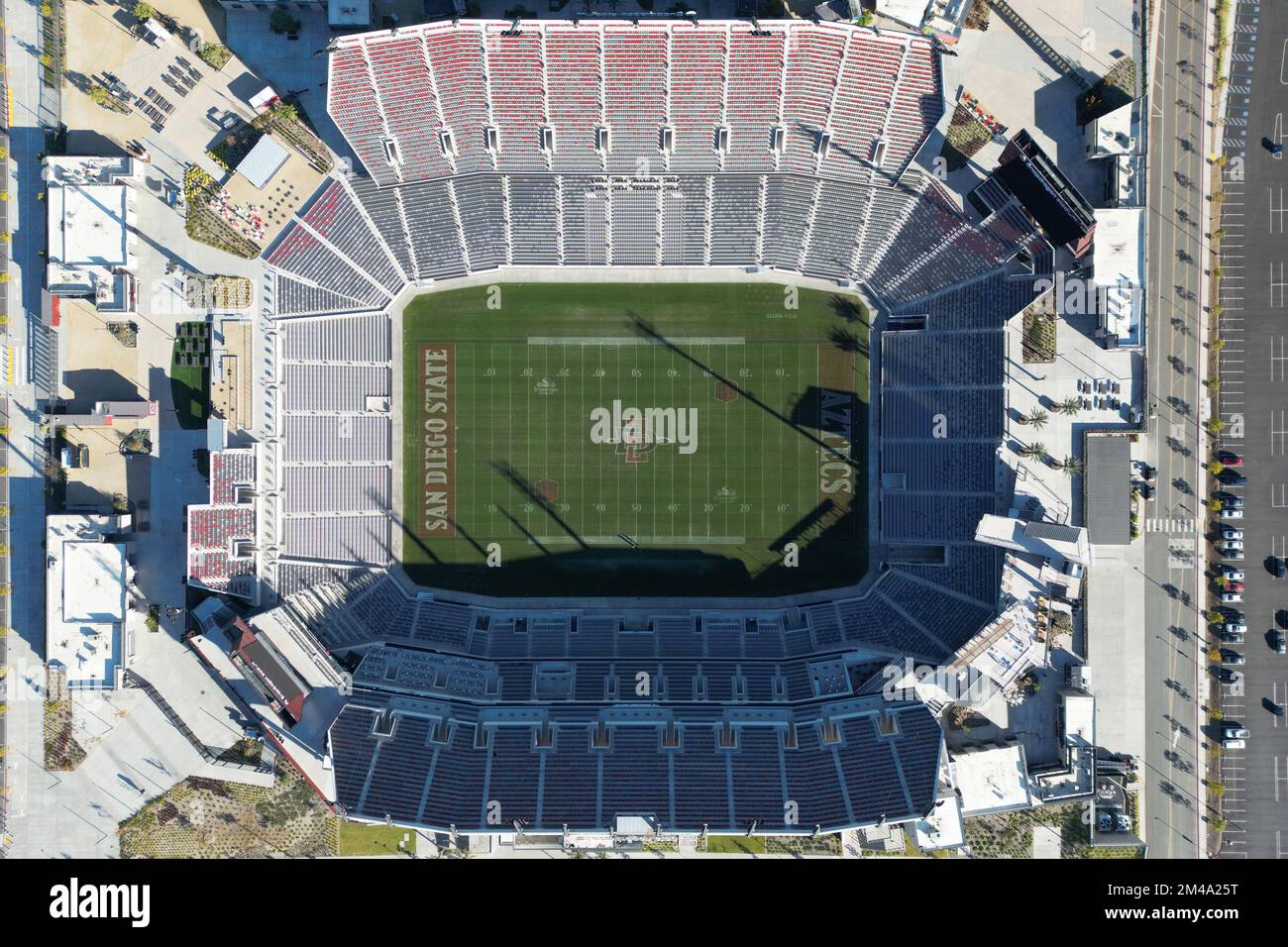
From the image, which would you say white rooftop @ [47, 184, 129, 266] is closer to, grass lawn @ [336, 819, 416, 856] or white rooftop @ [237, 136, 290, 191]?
white rooftop @ [237, 136, 290, 191]

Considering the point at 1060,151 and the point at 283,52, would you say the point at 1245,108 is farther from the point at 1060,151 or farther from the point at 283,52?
the point at 283,52

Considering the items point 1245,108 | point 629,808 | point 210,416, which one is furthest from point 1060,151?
point 210,416

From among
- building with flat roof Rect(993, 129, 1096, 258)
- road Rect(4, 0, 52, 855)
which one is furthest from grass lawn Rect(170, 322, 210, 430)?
building with flat roof Rect(993, 129, 1096, 258)

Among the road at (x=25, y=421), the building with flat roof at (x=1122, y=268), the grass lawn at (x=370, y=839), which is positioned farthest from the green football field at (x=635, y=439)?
the road at (x=25, y=421)

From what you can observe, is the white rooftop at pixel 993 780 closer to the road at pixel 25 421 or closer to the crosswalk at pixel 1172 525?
the crosswalk at pixel 1172 525

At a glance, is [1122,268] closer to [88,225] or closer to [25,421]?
[88,225]

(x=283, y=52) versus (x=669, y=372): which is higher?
(x=283, y=52)
